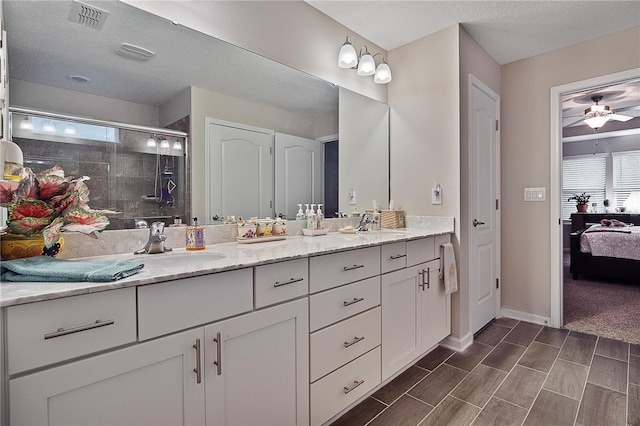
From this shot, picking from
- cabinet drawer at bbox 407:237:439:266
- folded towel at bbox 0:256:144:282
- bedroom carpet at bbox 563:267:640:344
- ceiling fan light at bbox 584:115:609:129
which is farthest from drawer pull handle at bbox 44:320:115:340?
ceiling fan light at bbox 584:115:609:129

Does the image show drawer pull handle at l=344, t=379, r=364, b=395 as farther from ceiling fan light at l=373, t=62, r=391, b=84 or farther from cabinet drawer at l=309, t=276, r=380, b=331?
ceiling fan light at l=373, t=62, r=391, b=84

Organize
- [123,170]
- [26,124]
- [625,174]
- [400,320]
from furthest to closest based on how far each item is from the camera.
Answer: [625,174]
[400,320]
[123,170]
[26,124]

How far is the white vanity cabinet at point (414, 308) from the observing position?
6.19 feet

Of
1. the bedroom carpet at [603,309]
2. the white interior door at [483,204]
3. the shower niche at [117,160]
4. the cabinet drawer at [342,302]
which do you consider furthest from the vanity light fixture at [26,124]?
the bedroom carpet at [603,309]

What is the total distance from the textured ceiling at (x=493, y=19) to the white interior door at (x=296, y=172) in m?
0.93

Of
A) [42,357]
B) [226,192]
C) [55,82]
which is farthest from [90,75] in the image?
[42,357]

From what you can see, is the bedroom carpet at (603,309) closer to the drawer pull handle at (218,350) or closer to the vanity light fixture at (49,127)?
the drawer pull handle at (218,350)

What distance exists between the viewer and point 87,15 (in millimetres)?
1362

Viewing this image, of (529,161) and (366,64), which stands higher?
(366,64)

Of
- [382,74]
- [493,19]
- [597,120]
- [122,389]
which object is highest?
[493,19]

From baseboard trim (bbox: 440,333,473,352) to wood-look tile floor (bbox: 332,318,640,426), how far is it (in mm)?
47

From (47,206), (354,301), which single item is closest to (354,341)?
(354,301)

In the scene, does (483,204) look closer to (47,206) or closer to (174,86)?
(174,86)

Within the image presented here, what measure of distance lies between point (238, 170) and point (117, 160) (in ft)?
2.02
